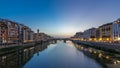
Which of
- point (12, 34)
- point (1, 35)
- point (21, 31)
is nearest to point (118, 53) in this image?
point (1, 35)

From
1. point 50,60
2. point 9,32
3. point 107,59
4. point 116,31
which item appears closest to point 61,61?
point 50,60

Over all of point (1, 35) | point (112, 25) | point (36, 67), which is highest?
point (112, 25)

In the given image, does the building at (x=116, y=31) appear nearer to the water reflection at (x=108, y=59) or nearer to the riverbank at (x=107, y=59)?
the riverbank at (x=107, y=59)

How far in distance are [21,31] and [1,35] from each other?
53.5m

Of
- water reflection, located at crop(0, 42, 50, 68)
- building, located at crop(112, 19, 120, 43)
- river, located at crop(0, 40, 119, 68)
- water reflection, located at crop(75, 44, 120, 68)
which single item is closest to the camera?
water reflection, located at crop(75, 44, 120, 68)

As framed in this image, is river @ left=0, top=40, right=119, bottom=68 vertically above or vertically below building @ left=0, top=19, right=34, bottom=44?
below

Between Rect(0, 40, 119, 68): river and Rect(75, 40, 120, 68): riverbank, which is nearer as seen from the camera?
Rect(75, 40, 120, 68): riverbank

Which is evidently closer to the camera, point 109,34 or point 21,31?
point 109,34

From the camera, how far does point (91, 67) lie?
3612 cm

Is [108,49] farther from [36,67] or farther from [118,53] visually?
[36,67]

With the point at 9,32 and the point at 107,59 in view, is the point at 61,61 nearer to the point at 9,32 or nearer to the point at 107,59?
the point at 107,59

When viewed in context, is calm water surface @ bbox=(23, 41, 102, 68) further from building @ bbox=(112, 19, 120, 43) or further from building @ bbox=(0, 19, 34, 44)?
building @ bbox=(112, 19, 120, 43)

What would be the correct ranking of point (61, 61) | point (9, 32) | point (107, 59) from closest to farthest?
1. point (107, 59)
2. point (61, 61)
3. point (9, 32)

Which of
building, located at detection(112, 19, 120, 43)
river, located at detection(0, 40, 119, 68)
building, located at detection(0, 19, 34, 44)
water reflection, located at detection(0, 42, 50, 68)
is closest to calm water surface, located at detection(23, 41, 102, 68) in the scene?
river, located at detection(0, 40, 119, 68)
